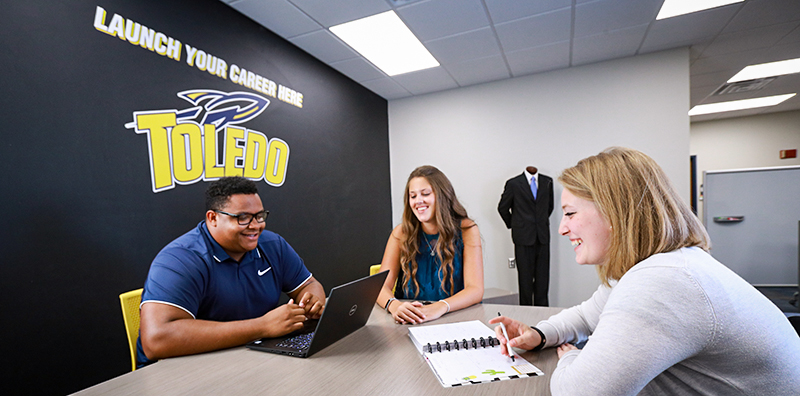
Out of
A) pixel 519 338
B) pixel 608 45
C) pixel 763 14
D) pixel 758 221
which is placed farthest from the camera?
pixel 758 221

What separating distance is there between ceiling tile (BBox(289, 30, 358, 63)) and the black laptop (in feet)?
8.44

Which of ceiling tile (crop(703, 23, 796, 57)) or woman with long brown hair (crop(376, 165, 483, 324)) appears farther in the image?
ceiling tile (crop(703, 23, 796, 57))

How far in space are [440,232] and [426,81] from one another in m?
3.00

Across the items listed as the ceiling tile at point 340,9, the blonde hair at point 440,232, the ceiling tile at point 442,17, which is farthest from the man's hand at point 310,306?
the ceiling tile at point 442,17

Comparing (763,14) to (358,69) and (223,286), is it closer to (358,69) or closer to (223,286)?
(358,69)

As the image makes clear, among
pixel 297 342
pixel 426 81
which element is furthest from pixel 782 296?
pixel 297 342

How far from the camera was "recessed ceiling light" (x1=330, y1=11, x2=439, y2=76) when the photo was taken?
9.95 ft

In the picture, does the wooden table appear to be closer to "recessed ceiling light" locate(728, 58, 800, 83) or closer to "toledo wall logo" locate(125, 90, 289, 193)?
"toledo wall logo" locate(125, 90, 289, 193)

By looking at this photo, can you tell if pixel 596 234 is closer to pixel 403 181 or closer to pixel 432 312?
pixel 432 312

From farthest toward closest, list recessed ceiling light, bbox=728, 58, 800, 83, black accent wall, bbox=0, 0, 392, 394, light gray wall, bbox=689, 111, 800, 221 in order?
1. light gray wall, bbox=689, 111, 800, 221
2. recessed ceiling light, bbox=728, 58, 800, 83
3. black accent wall, bbox=0, 0, 392, 394

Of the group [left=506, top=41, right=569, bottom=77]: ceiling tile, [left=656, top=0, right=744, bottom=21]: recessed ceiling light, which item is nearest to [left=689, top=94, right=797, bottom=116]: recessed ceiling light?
[left=506, top=41, right=569, bottom=77]: ceiling tile

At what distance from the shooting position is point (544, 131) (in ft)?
14.3

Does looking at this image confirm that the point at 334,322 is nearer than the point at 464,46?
Yes

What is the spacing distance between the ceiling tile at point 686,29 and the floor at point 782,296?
3.05 meters
